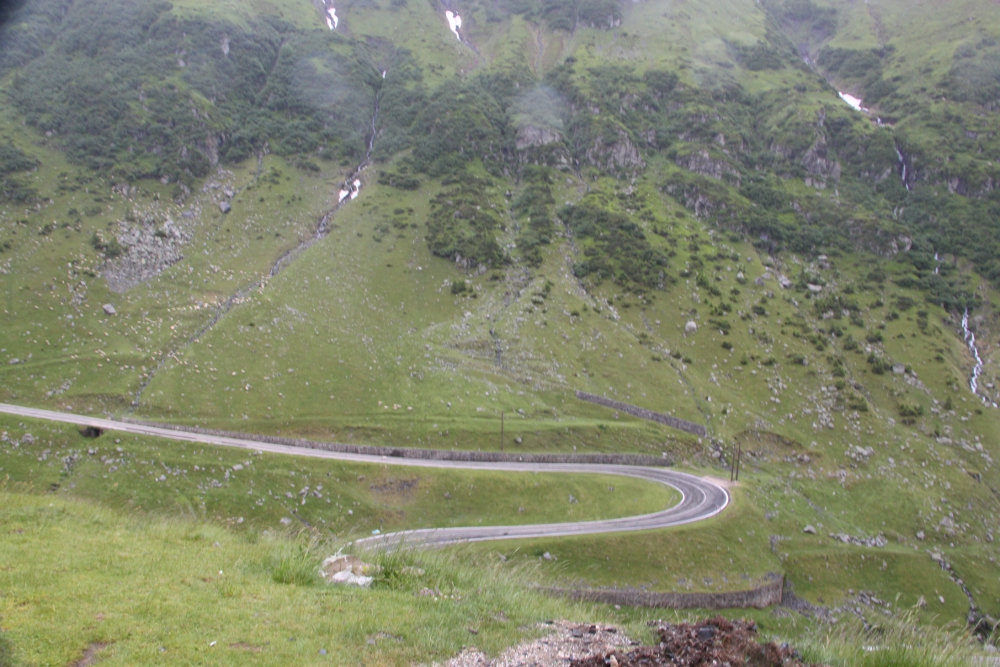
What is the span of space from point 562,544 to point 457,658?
3923 centimetres

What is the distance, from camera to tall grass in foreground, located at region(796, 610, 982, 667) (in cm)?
962

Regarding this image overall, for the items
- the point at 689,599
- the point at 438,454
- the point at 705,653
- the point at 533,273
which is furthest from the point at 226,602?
the point at 533,273

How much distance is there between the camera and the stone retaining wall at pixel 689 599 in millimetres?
43675

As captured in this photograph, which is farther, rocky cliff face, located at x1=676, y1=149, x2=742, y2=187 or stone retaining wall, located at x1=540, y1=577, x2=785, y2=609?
rocky cliff face, located at x1=676, y1=149, x2=742, y2=187

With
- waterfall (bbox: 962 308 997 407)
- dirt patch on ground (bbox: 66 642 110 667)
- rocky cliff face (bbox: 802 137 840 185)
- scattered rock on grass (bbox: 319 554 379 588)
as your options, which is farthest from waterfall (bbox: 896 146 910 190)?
dirt patch on ground (bbox: 66 642 110 667)

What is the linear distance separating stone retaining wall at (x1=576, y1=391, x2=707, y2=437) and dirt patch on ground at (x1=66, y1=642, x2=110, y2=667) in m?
71.6

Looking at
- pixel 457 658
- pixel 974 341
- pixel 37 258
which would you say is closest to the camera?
pixel 457 658

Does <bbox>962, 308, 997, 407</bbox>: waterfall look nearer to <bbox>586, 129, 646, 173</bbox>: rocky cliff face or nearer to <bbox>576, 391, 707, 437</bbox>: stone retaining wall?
<bbox>576, 391, 707, 437</bbox>: stone retaining wall

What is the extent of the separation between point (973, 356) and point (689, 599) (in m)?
94.9

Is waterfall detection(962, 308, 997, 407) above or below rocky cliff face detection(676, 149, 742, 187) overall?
below

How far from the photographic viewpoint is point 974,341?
347 ft

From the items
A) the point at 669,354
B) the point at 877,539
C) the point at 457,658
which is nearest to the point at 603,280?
the point at 669,354

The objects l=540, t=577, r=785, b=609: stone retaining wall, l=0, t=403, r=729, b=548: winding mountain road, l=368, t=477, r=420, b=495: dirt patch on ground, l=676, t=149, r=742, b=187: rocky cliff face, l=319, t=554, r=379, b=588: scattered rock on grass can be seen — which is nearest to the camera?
l=319, t=554, r=379, b=588: scattered rock on grass

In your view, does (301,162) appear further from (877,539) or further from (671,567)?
(877,539)
